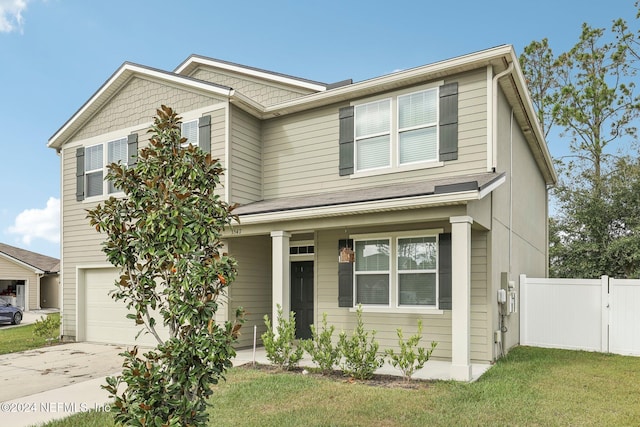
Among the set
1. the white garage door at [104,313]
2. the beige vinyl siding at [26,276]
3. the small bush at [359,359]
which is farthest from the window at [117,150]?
the beige vinyl siding at [26,276]

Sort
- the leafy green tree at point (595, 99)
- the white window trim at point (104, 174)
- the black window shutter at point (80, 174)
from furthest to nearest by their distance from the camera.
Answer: the leafy green tree at point (595, 99) < the black window shutter at point (80, 174) < the white window trim at point (104, 174)

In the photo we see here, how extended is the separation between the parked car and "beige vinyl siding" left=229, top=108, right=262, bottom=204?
14.1 m

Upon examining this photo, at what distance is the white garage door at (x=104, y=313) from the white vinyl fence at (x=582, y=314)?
903cm

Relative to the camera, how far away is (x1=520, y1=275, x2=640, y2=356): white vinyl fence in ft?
30.7

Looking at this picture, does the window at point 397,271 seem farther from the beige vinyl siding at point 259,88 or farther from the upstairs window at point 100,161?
the upstairs window at point 100,161

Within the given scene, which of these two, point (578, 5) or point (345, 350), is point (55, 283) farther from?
point (578, 5)

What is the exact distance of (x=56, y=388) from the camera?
7090 mm

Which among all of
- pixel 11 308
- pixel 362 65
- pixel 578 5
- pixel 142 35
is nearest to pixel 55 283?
pixel 11 308

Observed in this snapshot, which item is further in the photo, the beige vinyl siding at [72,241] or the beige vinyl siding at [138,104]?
the beige vinyl siding at [72,241]

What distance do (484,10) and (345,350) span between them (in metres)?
12.6

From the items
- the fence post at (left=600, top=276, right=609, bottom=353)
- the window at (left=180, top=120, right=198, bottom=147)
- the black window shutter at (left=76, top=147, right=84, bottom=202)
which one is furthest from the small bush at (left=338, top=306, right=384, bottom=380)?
the black window shutter at (left=76, top=147, right=84, bottom=202)

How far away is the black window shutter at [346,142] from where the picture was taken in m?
9.64

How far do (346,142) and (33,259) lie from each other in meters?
27.2

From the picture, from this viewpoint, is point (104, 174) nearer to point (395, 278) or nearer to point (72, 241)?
point (72, 241)
